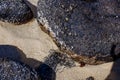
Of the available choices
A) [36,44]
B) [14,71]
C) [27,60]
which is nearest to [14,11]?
[36,44]

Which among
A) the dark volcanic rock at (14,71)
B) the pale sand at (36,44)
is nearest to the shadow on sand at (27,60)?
the pale sand at (36,44)

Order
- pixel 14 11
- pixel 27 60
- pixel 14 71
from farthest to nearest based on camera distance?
pixel 14 11, pixel 27 60, pixel 14 71

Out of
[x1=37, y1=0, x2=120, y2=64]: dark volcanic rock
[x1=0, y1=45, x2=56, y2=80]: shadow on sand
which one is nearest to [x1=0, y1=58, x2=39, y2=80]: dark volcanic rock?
[x1=0, y1=45, x2=56, y2=80]: shadow on sand

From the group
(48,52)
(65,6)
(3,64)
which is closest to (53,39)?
(48,52)

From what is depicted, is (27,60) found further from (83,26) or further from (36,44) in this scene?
(83,26)

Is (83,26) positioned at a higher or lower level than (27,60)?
higher

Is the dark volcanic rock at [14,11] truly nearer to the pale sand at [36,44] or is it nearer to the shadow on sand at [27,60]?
the pale sand at [36,44]
